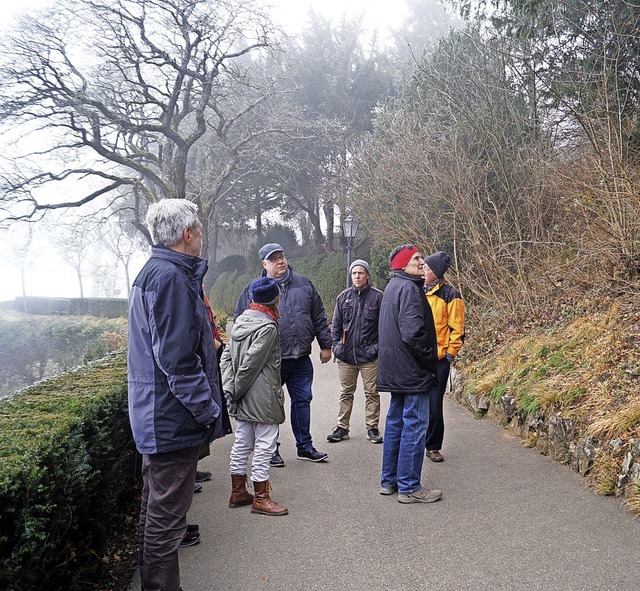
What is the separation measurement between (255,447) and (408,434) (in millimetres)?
1147

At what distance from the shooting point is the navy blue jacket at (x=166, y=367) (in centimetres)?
298

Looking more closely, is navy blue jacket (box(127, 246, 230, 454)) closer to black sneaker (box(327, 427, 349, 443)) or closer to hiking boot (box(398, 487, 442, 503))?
hiking boot (box(398, 487, 442, 503))

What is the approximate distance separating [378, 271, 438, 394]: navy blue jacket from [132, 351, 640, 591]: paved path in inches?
36.6

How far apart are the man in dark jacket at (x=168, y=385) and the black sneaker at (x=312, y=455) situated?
272 centimetres

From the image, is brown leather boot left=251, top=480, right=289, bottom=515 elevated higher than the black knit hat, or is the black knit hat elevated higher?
the black knit hat

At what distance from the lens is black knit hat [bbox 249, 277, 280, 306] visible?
457cm

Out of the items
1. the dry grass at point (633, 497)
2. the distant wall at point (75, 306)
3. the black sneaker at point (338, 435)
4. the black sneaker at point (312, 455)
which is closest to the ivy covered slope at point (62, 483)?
the black sneaker at point (312, 455)

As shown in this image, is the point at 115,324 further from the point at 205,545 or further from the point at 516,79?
the point at 205,545

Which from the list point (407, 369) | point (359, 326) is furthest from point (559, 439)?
point (359, 326)

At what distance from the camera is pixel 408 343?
14.8 feet

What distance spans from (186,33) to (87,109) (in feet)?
12.4

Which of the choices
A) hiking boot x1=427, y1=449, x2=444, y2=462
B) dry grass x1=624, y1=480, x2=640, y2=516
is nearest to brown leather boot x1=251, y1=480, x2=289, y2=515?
hiking boot x1=427, y1=449, x2=444, y2=462

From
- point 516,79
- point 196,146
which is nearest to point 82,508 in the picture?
point 516,79

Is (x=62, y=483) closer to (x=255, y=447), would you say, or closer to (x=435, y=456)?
(x=255, y=447)
